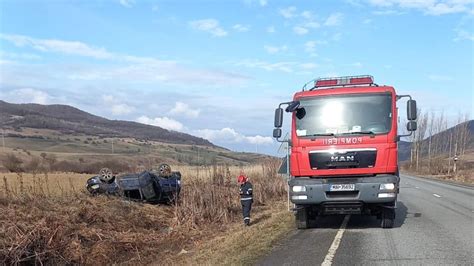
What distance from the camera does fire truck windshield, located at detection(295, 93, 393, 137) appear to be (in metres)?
11.7

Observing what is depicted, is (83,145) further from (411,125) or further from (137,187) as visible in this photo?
(411,125)

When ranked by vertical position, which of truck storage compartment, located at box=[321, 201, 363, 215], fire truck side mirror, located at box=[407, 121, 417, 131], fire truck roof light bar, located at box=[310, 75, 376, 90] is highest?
fire truck roof light bar, located at box=[310, 75, 376, 90]

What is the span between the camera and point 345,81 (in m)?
13.0

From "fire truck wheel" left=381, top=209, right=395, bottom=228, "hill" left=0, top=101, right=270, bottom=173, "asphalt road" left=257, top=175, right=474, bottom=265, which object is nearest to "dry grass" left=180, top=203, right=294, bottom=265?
"asphalt road" left=257, top=175, right=474, bottom=265

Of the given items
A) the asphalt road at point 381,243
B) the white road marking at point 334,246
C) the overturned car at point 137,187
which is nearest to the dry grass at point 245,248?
the asphalt road at point 381,243

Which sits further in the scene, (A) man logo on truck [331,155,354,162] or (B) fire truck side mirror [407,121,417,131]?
(B) fire truck side mirror [407,121,417,131]

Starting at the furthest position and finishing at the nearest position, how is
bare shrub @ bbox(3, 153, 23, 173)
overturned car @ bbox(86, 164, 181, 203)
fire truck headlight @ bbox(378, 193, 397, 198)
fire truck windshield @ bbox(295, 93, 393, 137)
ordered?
1. bare shrub @ bbox(3, 153, 23, 173)
2. overturned car @ bbox(86, 164, 181, 203)
3. fire truck windshield @ bbox(295, 93, 393, 137)
4. fire truck headlight @ bbox(378, 193, 397, 198)

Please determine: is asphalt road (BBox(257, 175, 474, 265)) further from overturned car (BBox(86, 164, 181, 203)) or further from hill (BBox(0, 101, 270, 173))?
hill (BBox(0, 101, 270, 173))

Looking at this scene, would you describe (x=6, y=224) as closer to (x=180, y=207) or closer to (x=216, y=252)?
(x=216, y=252)

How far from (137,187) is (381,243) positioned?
39.4ft

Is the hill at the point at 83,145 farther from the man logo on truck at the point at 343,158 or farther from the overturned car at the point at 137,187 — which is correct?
the man logo on truck at the point at 343,158

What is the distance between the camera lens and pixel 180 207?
58.2 ft

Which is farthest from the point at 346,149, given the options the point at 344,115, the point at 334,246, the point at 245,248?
the point at 245,248

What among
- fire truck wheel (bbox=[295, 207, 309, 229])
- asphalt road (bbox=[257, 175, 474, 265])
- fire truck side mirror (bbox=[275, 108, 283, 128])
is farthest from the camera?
fire truck wheel (bbox=[295, 207, 309, 229])
